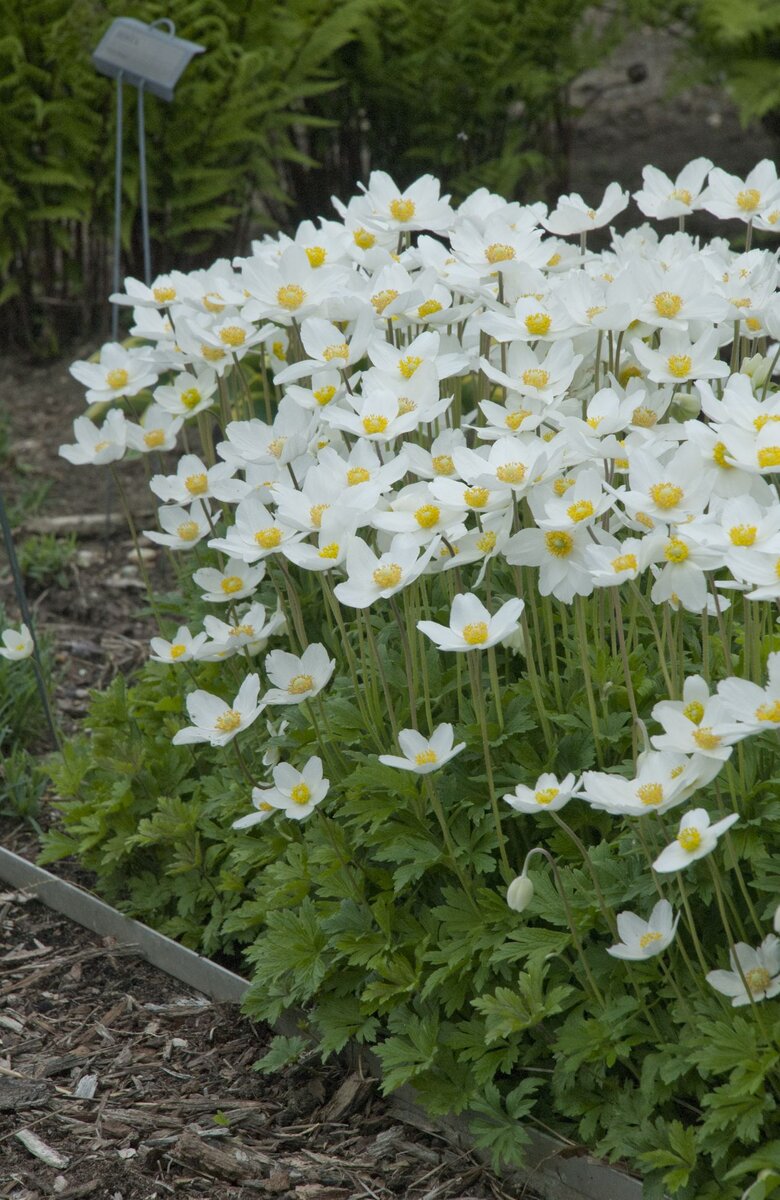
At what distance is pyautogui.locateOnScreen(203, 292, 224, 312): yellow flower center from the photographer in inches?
95.9

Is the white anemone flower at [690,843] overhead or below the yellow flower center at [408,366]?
below

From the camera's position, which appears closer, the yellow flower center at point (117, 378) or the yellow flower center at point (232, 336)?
the yellow flower center at point (232, 336)

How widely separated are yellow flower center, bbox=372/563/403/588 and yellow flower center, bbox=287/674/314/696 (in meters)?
0.31

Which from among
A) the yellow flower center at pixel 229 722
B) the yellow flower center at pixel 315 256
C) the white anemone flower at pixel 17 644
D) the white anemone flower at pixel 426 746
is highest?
the yellow flower center at pixel 315 256

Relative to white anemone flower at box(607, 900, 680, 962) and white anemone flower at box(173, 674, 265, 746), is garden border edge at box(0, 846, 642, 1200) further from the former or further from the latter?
white anemone flower at box(173, 674, 265, 746)

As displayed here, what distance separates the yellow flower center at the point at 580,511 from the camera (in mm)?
1776

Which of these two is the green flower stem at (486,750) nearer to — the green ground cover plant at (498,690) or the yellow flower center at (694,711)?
the green ground cover plant at (498,690)

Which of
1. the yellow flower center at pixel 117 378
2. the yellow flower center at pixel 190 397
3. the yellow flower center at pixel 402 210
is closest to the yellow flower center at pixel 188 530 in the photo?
the yellow flower center at pixel 190 397

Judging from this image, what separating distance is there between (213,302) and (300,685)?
79cm

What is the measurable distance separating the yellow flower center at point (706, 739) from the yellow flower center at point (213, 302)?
1.28 meters

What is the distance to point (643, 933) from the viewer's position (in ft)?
5.63

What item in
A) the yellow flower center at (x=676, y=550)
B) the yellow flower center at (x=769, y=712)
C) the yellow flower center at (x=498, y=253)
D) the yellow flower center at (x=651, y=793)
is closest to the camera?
the yellow flower center at (x=769, y=712)

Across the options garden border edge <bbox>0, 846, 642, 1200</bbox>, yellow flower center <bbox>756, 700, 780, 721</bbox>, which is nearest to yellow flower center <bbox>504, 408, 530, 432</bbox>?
yellow flower center <bbox>756, 700, 780, 721</bbox>

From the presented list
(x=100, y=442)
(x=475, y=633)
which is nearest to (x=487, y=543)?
(x=475, y=633)
